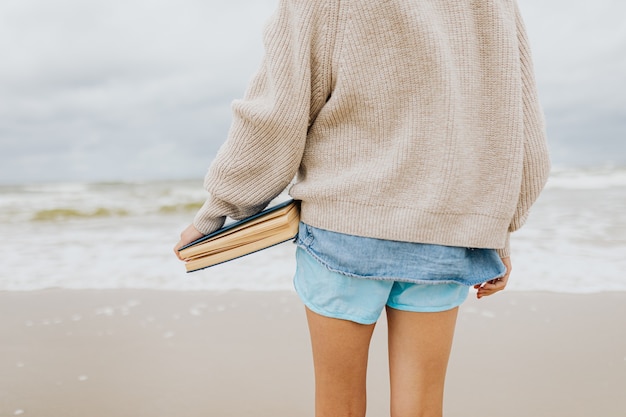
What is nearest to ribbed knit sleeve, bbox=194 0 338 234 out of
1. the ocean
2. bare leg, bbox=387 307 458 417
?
bare leg, bbox=387 307 458 417

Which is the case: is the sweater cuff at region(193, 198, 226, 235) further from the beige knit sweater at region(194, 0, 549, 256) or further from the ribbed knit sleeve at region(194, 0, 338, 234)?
the beige knit sweater at region(194, 0, 549, 256)

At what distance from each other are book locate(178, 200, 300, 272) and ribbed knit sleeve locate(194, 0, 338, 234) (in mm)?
51

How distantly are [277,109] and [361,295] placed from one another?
1.57 ft

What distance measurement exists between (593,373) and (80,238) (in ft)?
22.4

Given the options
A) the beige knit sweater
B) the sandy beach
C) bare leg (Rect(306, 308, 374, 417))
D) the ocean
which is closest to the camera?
the beige knit sweater

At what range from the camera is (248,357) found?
3.21 meters

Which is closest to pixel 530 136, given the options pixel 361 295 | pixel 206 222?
pixel 361 295

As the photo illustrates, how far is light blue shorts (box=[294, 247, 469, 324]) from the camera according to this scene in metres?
1.27

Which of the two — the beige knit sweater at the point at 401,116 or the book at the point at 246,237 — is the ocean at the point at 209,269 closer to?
the book at the point at 246,237

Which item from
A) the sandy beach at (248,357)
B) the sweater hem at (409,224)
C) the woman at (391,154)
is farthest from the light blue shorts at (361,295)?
the sandy beach at (248,357)

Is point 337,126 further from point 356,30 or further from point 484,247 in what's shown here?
point 484,247

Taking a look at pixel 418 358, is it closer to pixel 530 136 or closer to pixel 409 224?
pixel 409 224

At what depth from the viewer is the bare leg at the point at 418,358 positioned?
132 cm

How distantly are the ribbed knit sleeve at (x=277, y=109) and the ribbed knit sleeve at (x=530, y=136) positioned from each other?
47cm
